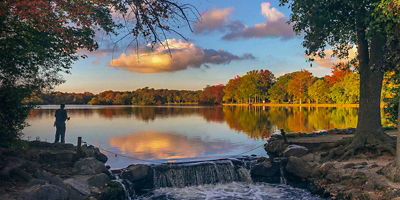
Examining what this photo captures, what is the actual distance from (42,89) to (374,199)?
15.5m

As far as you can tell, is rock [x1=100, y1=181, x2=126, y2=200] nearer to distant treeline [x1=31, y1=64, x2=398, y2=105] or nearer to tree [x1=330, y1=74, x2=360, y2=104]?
distant treeline [x1=31, y1=64, x2=398, y2=105]

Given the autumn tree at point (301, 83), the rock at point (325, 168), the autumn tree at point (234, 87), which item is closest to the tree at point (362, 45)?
the rock at point (325, 168)

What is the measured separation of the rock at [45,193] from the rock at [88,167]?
2.73m

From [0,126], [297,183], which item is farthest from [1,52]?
[297,183]

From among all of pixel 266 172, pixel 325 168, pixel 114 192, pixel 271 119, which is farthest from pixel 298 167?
pixel 271 119

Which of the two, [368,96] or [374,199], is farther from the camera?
[368,96]

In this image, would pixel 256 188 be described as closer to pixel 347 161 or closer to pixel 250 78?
pixel 347 161

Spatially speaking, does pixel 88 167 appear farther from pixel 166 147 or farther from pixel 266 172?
pixel 166 147

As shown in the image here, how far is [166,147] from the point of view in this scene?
24078mm

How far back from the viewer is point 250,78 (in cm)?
11369

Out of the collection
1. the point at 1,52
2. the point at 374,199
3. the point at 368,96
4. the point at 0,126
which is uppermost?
the point at 1,52

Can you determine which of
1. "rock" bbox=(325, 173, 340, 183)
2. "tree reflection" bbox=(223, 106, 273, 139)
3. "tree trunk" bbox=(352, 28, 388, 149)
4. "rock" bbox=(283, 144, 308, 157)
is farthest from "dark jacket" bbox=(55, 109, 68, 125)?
"tree reflection" bbox=(223, 106, 273, 139)

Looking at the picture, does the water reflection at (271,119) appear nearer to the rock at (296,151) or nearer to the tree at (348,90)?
the tree at (348,90)

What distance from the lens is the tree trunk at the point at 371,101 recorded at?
47.2 feet
